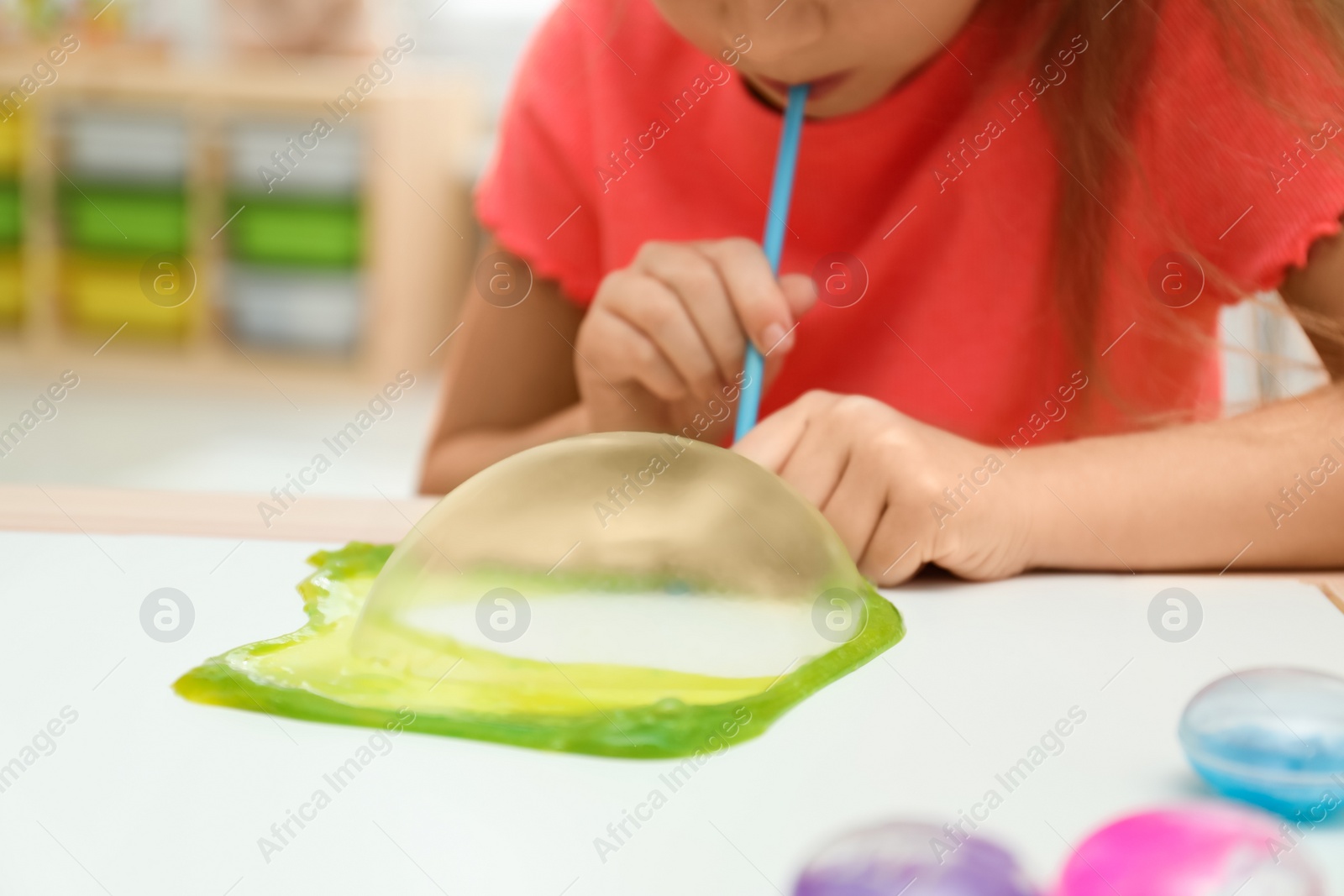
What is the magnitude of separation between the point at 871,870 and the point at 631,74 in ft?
2.14

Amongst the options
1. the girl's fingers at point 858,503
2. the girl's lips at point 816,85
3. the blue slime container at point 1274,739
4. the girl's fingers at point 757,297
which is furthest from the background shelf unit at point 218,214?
the blue slime container at point 1274,739

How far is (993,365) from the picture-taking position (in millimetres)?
733

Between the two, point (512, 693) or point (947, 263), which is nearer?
point (512, 693)

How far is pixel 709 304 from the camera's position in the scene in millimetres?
542

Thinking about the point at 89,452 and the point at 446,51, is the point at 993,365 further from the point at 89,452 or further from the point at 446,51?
the point at 446,51

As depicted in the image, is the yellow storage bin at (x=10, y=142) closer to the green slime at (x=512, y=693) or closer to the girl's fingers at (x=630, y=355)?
the girl's fingers at (x=630, y=355)

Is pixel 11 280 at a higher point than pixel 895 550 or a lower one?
higher

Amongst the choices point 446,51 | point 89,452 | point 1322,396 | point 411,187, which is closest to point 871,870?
point 1322,396

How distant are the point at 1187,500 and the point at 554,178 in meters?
0.48

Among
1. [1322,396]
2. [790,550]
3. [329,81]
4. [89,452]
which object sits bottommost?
[1322,396]

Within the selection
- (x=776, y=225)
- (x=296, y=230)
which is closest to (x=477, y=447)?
(x=776, y=225)

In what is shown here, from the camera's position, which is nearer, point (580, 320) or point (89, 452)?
point (580, 320)

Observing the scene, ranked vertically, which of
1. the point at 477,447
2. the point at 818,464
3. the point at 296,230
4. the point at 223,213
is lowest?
the point at 818,464

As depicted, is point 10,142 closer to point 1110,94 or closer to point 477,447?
point 477,447
